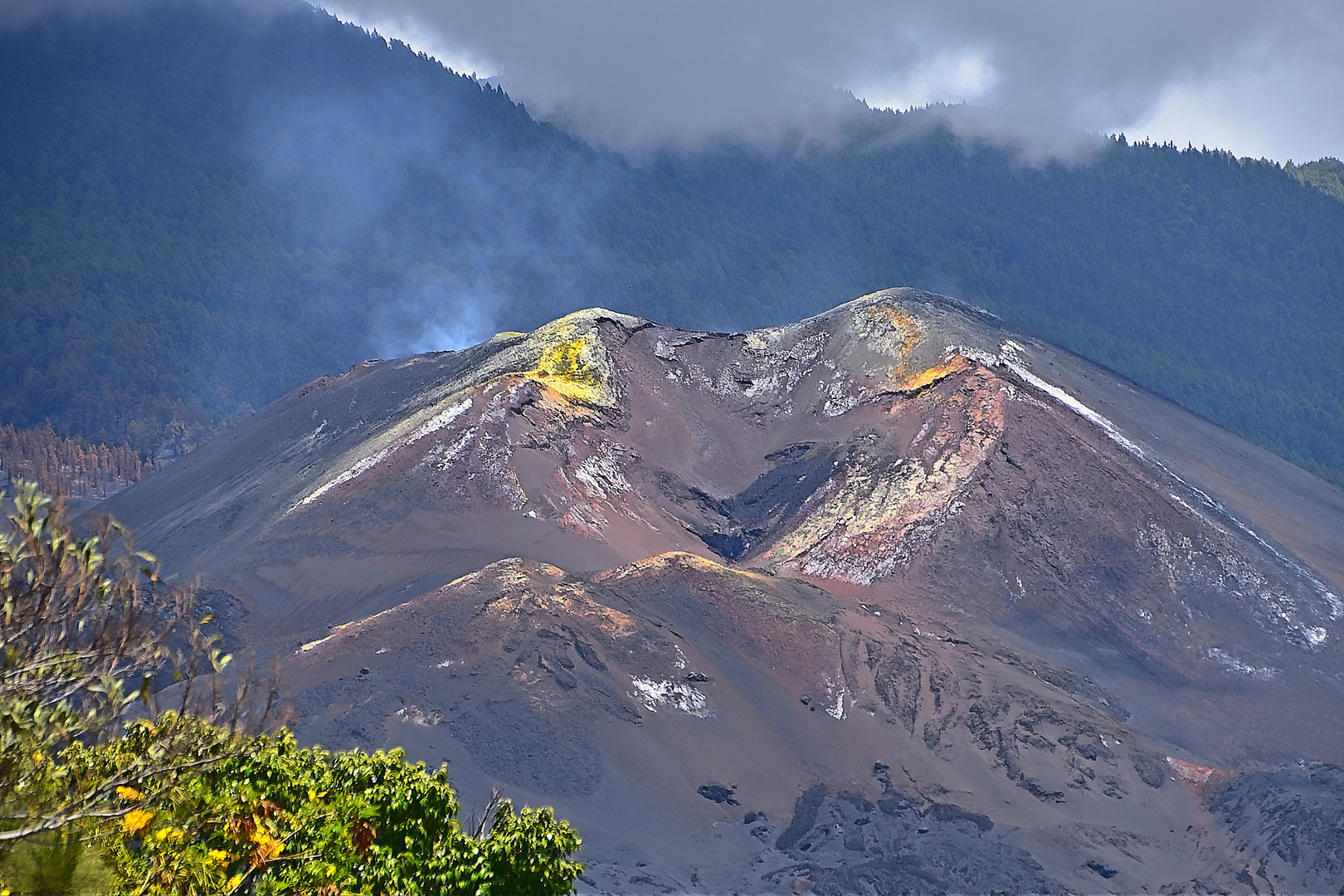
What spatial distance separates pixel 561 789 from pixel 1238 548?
35808 mm

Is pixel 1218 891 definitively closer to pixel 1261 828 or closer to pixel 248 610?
pixel 1261 828

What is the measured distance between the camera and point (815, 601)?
5506 cm

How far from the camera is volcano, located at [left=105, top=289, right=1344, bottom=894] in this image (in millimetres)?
43094

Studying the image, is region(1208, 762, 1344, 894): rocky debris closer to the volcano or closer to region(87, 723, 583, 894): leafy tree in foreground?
the volcano

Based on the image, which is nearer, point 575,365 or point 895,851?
point 895,851

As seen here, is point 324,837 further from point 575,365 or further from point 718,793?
point 575,365

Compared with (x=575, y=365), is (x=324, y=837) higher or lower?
lower

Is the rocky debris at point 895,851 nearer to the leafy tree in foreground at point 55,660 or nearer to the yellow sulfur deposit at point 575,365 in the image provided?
the leafy tree in foreground at point 55,660

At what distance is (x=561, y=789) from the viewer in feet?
138

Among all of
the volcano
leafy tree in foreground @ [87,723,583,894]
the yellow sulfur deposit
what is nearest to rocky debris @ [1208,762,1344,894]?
the volcano

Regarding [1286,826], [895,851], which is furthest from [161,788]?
[1286,826]

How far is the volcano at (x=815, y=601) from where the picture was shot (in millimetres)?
43094

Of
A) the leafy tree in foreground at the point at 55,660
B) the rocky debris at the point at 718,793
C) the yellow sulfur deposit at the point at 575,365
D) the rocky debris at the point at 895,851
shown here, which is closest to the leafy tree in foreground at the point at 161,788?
the leafy tree in foreground at the point at 55,660

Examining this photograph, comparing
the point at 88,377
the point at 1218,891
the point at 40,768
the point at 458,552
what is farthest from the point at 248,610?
the point at 88,377
